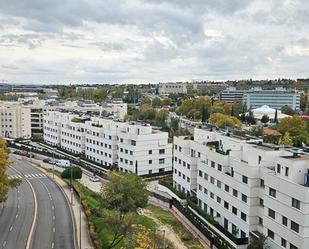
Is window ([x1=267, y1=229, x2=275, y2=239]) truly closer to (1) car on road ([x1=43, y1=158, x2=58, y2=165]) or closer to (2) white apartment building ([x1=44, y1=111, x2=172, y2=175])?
(2) white apartment building ([x1=44, y1=111, x2=172, y2=175])

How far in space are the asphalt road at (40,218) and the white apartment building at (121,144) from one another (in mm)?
15914

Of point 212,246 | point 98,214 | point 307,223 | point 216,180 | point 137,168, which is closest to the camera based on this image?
point 307,223

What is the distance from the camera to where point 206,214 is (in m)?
55.6

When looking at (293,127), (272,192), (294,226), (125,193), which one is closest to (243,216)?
(272,192)

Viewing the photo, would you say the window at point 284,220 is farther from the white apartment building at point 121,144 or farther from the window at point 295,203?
the white apartment building at point 121,144

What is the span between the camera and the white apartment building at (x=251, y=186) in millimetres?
38966

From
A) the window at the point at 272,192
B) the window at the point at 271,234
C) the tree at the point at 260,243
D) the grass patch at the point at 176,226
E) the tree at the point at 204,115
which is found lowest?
the grass patch at the point at 176,226

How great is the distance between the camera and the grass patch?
166 feet

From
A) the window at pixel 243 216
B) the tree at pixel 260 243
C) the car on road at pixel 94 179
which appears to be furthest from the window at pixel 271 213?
the car on road at pixel 94 179

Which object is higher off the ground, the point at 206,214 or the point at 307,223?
the point at 307,223

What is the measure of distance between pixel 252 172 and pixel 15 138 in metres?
108

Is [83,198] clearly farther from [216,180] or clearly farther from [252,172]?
[252,172]

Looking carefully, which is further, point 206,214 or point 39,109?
point 39,109

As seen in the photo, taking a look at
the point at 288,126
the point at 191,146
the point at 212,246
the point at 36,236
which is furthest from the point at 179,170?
the point at 288,126
